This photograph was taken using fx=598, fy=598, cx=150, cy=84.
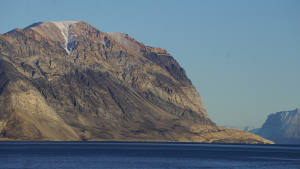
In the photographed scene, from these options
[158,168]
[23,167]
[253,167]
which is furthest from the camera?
[253,167]

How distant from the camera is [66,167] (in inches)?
6762

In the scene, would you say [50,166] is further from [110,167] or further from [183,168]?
[183,168]

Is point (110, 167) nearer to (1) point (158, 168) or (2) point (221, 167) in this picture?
(1) point (158, 168)

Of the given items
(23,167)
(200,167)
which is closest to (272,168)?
(200,167)

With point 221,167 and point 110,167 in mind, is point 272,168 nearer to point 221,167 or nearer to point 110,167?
point 221,167

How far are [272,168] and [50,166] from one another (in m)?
69.4

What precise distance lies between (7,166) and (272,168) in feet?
268

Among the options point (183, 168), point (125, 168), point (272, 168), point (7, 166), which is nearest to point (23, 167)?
point (7, 166)

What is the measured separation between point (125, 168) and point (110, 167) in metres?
5.15

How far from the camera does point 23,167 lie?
16750 cm

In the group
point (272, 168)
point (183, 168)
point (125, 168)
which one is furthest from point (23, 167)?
point (272, 168)

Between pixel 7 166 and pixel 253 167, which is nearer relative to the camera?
pixel 7 166

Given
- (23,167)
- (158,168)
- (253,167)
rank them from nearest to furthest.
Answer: (23,167) < (158,168) < (253,167)

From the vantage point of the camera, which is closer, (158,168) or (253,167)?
(158,168)
